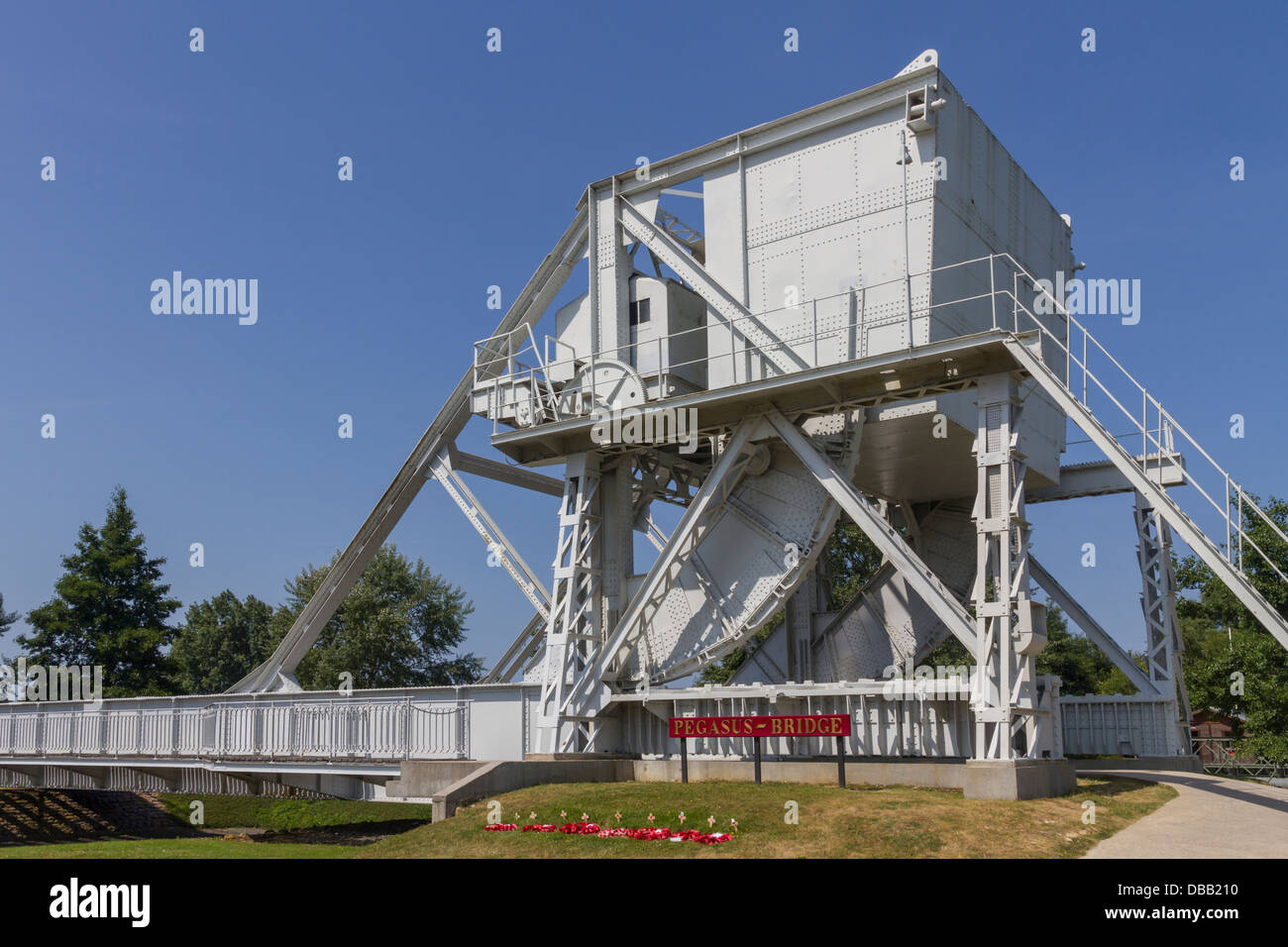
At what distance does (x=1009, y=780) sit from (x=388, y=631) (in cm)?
4309

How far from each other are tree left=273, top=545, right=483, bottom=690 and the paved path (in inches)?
1652

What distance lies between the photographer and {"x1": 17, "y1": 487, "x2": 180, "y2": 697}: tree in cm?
5188

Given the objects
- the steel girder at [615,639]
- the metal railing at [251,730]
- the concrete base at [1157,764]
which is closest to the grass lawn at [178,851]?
the metal railing at [251,730]

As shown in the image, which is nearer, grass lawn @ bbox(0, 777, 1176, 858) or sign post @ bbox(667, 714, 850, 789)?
grass lawn @ bbox(0, 777, 1176, 858)

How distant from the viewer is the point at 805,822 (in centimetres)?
1638

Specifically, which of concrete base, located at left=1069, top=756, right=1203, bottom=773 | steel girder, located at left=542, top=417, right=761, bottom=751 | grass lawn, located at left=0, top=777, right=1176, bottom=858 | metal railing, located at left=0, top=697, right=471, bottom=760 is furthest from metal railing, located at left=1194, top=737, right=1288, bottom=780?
metal railing, located at left=0, top=697, right=471, bottom=760

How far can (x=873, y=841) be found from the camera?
1511 cm

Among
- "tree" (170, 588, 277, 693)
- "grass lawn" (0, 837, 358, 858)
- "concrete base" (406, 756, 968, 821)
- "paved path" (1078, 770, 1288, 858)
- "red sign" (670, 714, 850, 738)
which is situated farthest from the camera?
"tree" (170, 588, 277, 693)

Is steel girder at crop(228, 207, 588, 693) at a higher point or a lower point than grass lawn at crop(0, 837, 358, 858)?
higher

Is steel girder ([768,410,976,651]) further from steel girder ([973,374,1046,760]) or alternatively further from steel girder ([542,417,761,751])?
steel girder ([542,417,761,751])

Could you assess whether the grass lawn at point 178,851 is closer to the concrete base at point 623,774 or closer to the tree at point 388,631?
the concrete base at point 623,774

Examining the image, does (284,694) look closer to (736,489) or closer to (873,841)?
(736,489)

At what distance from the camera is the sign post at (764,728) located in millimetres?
19844

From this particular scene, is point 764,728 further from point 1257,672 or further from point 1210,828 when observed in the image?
point 1257,672
